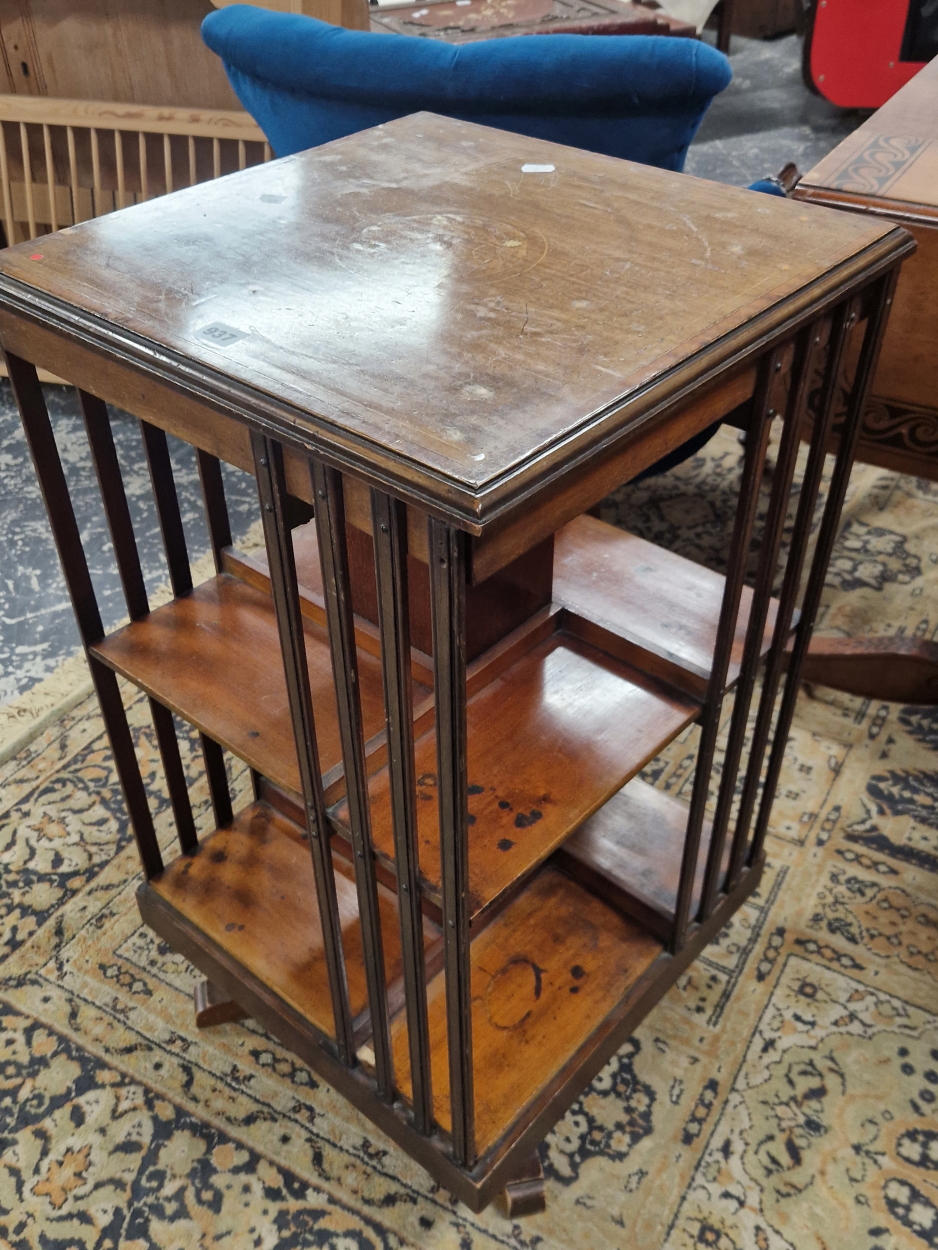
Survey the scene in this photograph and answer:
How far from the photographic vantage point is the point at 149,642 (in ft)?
3.97

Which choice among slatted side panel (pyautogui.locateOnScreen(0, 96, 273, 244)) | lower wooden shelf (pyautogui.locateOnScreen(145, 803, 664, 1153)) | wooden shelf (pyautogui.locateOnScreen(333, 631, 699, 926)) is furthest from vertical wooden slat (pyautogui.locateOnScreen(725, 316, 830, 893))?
slatted side panel (pyautogui.locateOnScreen(0, 96, 273, 244))

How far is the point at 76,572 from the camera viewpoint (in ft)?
3.81

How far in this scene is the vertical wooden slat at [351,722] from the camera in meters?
0.81

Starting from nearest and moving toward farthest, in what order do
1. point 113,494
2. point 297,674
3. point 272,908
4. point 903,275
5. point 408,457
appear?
1. point 408,457
2. point 297,674
3. point 113,494
4. point 272,908
5. point 903,275

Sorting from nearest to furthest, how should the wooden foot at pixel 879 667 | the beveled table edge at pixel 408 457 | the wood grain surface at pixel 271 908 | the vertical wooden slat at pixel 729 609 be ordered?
the beveled table edge at pixel 408 457
the vertical wooden slat at pixel 729 609
the wood grain surface at pixel 271 908
the wooden foot at pixel 879 667

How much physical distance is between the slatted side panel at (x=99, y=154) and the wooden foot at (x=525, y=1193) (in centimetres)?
226

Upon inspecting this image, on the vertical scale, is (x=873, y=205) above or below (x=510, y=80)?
below

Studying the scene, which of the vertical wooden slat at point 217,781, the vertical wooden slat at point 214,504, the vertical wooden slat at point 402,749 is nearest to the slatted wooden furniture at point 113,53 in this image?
the vertical wooden slat at point 214,504

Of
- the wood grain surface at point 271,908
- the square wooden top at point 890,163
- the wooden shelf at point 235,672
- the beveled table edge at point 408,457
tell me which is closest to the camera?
the beveled table edge at point 408,457

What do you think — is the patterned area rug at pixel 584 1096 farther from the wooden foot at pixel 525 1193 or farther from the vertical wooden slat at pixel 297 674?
the vertical wooden slat at pixel 297 674

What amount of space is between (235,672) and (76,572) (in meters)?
0.20

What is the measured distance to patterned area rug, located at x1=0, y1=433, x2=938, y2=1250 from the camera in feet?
4.12

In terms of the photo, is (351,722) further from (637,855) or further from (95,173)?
(95,173)

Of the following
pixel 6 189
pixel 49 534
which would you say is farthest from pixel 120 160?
pixel 49 534
